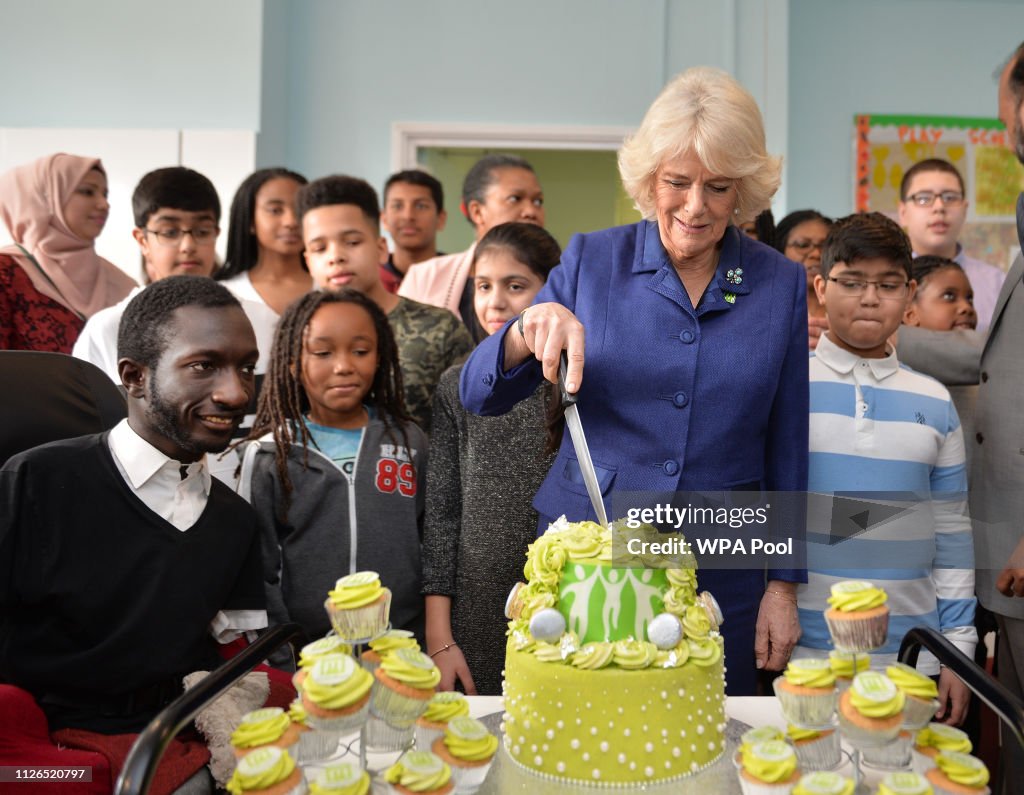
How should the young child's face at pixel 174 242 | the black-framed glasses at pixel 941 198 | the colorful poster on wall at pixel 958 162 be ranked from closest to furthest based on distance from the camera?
the young child's face at pixel 174 242 → the black-framed glasses at pixel 941 198 → the colorful poster on wall at pixel 958 162

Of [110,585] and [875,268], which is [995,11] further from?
[110,585]

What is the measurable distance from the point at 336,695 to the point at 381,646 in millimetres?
141

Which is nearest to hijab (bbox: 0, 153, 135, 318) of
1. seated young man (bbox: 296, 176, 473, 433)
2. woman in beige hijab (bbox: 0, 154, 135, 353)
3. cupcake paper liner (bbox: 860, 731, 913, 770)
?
woman in beige hijab (bbox: 0, 154, 135, 353)

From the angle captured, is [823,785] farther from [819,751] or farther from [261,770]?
[261,770]

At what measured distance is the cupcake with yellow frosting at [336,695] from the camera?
1.08m

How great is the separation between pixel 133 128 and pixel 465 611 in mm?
4268

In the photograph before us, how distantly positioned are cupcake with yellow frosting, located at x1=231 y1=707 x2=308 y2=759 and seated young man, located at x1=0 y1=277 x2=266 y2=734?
19.4 inches

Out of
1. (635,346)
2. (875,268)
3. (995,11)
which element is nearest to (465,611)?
(635,346)

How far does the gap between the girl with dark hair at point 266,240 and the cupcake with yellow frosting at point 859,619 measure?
241 centimetres

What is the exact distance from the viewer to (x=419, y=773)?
1.11 m

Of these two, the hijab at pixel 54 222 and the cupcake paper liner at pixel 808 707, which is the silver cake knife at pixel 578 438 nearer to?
the cupcake paper liner at pixel 808 707

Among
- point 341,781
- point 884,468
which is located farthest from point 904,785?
point 884,468

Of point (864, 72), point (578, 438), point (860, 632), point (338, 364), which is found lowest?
point (860, 632)

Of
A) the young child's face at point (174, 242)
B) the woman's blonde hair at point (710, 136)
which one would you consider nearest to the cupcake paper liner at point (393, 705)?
the woman's blonde hair at point (710, 136)
